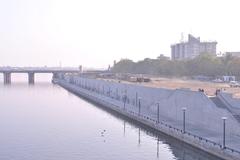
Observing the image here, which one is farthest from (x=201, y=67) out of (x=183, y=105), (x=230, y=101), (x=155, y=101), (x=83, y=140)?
(x=83, y=140)

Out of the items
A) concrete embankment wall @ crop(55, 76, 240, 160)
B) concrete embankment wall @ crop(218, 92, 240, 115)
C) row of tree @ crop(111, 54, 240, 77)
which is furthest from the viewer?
row of tree @ crop(111, 54, 240, 77)

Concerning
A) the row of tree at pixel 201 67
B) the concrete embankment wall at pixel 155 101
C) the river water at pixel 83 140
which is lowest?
the river water at pixel 83 140

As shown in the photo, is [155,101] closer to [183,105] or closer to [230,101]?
[183,105]

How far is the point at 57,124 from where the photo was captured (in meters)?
48.7

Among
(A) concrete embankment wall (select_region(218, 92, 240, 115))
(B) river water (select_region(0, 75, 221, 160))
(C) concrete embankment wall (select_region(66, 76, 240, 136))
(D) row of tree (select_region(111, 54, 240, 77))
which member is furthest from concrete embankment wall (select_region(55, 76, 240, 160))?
(D) row of tree (select_region(111, 54, 240, 77))

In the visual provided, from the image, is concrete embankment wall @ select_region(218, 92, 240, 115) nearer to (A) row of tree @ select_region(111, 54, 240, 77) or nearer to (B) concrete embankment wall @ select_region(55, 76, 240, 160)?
(B) concrete embankment wall @ select_region(55, 76, 240, 160)

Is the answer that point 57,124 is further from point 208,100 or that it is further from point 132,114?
point 208,100

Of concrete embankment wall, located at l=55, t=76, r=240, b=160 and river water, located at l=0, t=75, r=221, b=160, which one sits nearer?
concrete embankment wall, located at l=55, t=76, r=240, b=160

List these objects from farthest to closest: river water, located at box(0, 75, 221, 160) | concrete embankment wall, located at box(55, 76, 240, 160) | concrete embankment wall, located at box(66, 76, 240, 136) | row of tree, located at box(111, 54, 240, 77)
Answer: row of tree, located at box(111, 54, 240, 77) → concrete embankment wall, located at box(66, 76, 240, 136) → river water, located at box(0, 75, 221, 160) → concrete embankment wall, located at box(55, 76, 240, 160)

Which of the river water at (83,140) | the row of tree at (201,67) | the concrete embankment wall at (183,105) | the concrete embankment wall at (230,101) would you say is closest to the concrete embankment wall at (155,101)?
the concrete embankment wall at (183,105)

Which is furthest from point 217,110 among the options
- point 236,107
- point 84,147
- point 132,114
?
point 132,114

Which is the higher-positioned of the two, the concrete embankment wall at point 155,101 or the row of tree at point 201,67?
the row of tree at point 201,67

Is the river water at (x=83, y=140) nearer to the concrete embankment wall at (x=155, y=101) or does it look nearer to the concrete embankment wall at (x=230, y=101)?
the concrete embankment wall at (x=155, y=101)

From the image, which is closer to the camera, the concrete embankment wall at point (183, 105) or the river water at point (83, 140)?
the river water at point (83, 140)
